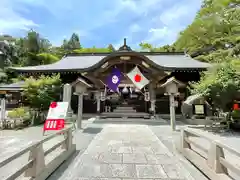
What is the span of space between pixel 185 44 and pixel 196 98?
10.2 m

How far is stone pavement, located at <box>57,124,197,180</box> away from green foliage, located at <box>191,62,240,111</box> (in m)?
3.91

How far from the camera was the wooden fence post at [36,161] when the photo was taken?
2.65 metres

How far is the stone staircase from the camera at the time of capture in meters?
11.7

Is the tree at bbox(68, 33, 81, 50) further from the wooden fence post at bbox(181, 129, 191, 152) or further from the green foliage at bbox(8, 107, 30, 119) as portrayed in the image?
the wooden fence post at bbox(181, 129, 191, 152)

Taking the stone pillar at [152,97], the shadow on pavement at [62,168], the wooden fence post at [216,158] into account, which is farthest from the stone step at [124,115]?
the wooden fence post at [216,158]

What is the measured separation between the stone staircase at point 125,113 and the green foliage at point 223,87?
4577 millimetres

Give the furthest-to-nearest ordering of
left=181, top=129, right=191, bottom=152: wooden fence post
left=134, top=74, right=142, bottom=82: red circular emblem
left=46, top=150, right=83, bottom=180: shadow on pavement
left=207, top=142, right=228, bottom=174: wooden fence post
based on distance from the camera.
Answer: left=134, top=74, right=142, bottom=82: red circular emblem, left=181, top=129, right=191, bottom=152: wooden fence post, left=46, top=150, right=83, bottom=180: shadow on pavement, left=207, top=142, right=228, bottom=174: wooden fence post

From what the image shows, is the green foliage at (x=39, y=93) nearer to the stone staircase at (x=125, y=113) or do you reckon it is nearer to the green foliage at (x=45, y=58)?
the stone staircase at (x=125, y=113)

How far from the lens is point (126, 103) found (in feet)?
46.2

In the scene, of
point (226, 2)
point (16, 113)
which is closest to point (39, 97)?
point (16, 113)

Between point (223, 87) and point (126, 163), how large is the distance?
5659mm

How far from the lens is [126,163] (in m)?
3.68

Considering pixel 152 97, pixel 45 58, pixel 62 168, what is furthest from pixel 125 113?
pixel 45 58

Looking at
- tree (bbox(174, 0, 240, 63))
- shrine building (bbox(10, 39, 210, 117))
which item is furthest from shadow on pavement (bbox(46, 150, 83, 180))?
tree (bbox(174, 0, 240, 63))
